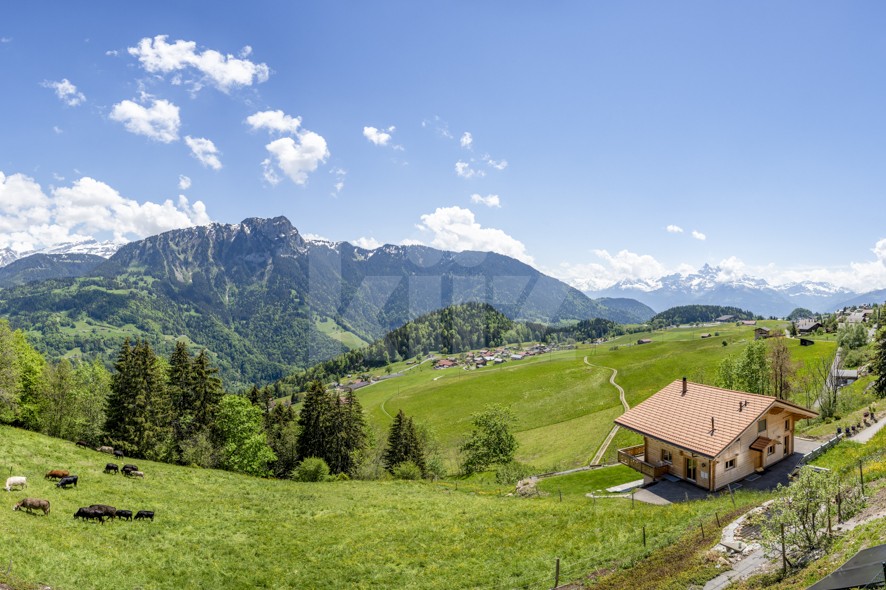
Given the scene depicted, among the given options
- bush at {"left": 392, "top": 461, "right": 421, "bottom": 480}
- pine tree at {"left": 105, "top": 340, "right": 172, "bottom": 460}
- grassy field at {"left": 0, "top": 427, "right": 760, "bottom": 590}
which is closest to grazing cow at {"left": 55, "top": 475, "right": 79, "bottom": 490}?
grassy field at {"left": 0, "top": 427, "right": 760, "bottom": 590}

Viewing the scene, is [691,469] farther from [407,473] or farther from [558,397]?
[558,397]

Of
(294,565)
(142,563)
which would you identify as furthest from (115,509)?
(294,565)

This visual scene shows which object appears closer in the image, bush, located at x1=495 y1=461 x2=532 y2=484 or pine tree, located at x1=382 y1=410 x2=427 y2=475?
bush, located at x1=495 y1=461 x2=532 y2=484

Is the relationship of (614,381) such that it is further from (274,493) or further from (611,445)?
(274,493)

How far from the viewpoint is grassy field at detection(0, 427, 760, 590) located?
72.8ft

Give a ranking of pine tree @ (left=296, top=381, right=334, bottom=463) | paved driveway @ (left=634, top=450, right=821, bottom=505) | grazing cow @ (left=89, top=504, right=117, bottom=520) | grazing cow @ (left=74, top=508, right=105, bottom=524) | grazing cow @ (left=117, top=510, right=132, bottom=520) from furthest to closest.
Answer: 1. pine tree @ (left=296, top=381, right=334, bottom=463)
2. paved driveway @ (left=634, top=450, right=821, bottom=505)
3. grazing cow @ (left=117, top=510, right=132, bottom=520)
4. grazing cow @ (left=89, top=504, right=117, bottom=520)
5. grazing cow @ (left=74, top=508, right=105, bottom=524)

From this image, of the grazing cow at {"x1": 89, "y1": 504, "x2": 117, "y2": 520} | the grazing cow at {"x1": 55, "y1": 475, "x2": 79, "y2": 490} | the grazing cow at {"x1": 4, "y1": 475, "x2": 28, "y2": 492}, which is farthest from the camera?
the grazing cow at {"x1": 55, "y1": 475, "x2": 79, "y2": 490}

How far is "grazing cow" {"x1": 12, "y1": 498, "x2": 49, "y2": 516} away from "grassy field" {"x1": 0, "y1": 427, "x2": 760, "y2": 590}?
17.4 inches

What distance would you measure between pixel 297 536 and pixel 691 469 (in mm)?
36094

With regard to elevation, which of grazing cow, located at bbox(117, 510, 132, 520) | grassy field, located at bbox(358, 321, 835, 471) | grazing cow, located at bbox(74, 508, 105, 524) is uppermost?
grazing cow, located at bbox(74, 508, 105, 524)

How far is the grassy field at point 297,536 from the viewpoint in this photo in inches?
874

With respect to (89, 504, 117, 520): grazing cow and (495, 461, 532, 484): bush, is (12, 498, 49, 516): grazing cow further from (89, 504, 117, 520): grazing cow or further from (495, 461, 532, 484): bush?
(495, 461, 532, 484): bush

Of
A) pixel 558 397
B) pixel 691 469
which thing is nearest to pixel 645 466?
pixel 691 469

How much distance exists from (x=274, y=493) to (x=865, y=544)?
138 feet
